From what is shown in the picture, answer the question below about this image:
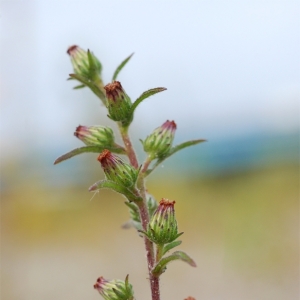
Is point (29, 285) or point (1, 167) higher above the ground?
point (1, 167)

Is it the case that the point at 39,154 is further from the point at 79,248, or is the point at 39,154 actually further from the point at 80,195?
the point at 80,195


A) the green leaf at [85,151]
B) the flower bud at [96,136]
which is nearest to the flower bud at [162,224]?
the green leaf at [85,151]

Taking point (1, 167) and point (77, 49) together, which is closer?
point (77, 49)

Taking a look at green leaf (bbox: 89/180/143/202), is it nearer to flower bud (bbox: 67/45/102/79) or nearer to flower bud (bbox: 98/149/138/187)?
flower bud (bbox: 98/149/138/187)

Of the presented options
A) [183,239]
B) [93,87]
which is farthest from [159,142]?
[183,239]

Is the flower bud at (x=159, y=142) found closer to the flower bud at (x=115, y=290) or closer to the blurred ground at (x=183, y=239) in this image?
the flower bud at (x=115, y=290)

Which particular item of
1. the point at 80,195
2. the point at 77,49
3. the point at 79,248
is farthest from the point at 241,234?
the point at 77,49
